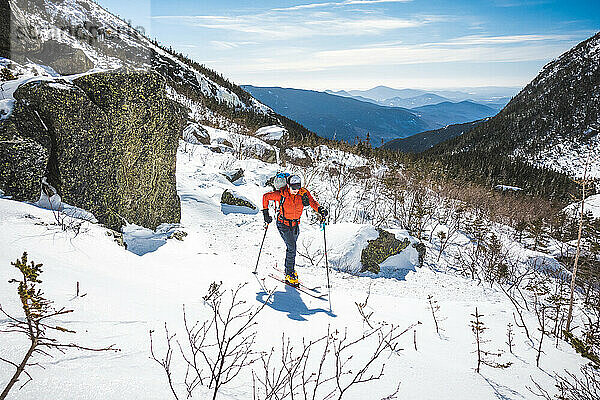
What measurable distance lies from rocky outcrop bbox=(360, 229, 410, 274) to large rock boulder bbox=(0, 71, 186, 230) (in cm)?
398

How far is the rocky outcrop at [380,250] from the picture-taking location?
588 cm

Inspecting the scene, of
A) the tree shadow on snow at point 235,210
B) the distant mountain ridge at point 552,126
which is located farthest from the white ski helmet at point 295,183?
the distant mountain ridge at point 552,126

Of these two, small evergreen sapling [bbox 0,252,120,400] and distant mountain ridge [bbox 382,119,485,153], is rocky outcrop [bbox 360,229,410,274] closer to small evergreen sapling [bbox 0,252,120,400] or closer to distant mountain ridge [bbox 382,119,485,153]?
small evergreen sapling [bbox 0,252,120,400]

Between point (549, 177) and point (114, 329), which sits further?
point (549, 177)

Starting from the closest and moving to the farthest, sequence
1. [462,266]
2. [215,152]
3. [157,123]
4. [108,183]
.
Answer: [108,183] → [157,123] → [462,266] → [215,152]

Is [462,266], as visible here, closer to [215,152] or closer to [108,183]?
[108,183]

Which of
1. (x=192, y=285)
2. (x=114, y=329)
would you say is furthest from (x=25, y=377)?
(x=192, y=285)

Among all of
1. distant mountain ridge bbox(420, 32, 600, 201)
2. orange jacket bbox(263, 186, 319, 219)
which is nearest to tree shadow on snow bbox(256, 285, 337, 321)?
orange jacket bbox(263, 186, 319, 219)

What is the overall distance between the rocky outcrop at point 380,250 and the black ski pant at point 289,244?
156 centimetres

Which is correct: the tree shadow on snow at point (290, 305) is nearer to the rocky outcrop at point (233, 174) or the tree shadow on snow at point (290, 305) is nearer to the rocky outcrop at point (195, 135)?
the rocky outcrop at point (233, 174)

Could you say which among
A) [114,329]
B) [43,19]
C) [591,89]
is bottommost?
[114,329]

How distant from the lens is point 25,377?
1408 millimetres

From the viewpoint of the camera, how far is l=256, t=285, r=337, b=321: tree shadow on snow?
3624 mm

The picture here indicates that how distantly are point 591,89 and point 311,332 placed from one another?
6895 cm
